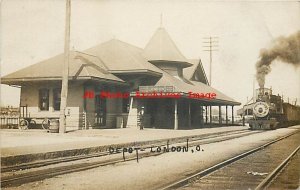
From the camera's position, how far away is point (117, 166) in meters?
9.30

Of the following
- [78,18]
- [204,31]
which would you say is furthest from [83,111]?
[204,31]

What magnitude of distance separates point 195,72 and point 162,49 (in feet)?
18.1

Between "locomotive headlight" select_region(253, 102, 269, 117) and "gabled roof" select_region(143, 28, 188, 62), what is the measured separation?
20.6 feet

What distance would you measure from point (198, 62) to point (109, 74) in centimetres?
1143

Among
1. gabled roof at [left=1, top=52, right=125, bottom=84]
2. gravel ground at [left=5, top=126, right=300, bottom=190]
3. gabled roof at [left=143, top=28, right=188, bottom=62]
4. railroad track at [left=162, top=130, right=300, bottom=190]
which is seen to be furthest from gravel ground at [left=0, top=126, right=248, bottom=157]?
gabled roof at [left=143, top=28, right=188, bottom=62]

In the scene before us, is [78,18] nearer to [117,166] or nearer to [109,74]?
[117,166]

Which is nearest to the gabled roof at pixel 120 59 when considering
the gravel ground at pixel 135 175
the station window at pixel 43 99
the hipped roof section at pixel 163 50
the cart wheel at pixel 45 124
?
the hipped roof section at pixel 163 50

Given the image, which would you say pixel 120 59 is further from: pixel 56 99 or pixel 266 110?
pixel 266 110

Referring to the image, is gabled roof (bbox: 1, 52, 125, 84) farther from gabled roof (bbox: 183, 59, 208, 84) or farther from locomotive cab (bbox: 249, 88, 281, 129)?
locomotive cab (bbox: 249, 88, 281, 129)

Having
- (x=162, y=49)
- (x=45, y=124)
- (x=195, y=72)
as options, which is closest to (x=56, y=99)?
(x=45, y=124)

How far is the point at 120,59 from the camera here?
2369 centimetres

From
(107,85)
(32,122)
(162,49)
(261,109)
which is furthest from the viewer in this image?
(261,109)

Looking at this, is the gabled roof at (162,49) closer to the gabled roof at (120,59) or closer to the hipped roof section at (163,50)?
the hipped roof section at (163,50)

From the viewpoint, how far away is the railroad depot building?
2022 cm
